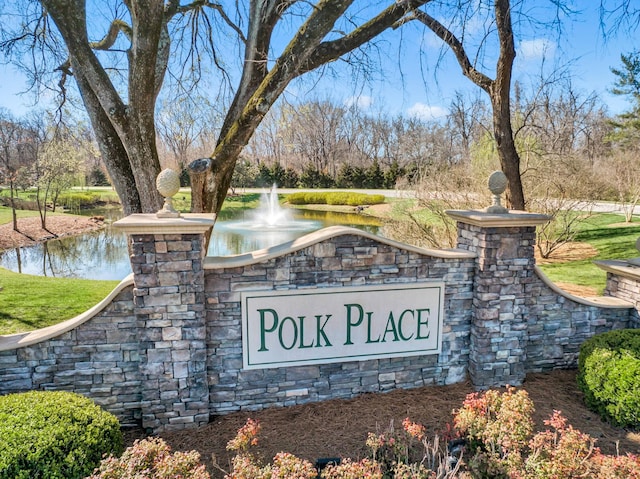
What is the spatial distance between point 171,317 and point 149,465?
1037 millimetres

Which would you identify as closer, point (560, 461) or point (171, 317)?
point (560, 461)

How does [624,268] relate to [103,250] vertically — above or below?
above

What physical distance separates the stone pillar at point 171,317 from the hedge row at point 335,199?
19.9 meters

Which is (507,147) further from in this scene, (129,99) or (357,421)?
(129,99)

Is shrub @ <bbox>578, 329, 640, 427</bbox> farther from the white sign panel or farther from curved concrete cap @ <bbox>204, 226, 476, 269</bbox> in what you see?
curved concrete cap @ <bbox>204, 226, 476, 269</bbox>

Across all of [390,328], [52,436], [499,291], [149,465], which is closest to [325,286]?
[390,328]

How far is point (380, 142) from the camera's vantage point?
35.7 m

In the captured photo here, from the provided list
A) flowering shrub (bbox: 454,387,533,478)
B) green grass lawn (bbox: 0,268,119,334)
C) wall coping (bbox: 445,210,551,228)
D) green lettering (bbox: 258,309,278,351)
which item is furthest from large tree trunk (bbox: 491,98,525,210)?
green grass lawn (bbox: 0,268,119,334)

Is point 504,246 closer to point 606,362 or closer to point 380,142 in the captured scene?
point 606,362

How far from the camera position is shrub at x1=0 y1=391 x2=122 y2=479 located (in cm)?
200

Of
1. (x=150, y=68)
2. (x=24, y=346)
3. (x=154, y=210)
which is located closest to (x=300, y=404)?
(x=24, y=346)

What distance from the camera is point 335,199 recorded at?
77.3 feet

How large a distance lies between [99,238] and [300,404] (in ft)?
48.4

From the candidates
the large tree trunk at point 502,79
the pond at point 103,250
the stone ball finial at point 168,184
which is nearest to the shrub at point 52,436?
the stone ball finial at point 168,184
